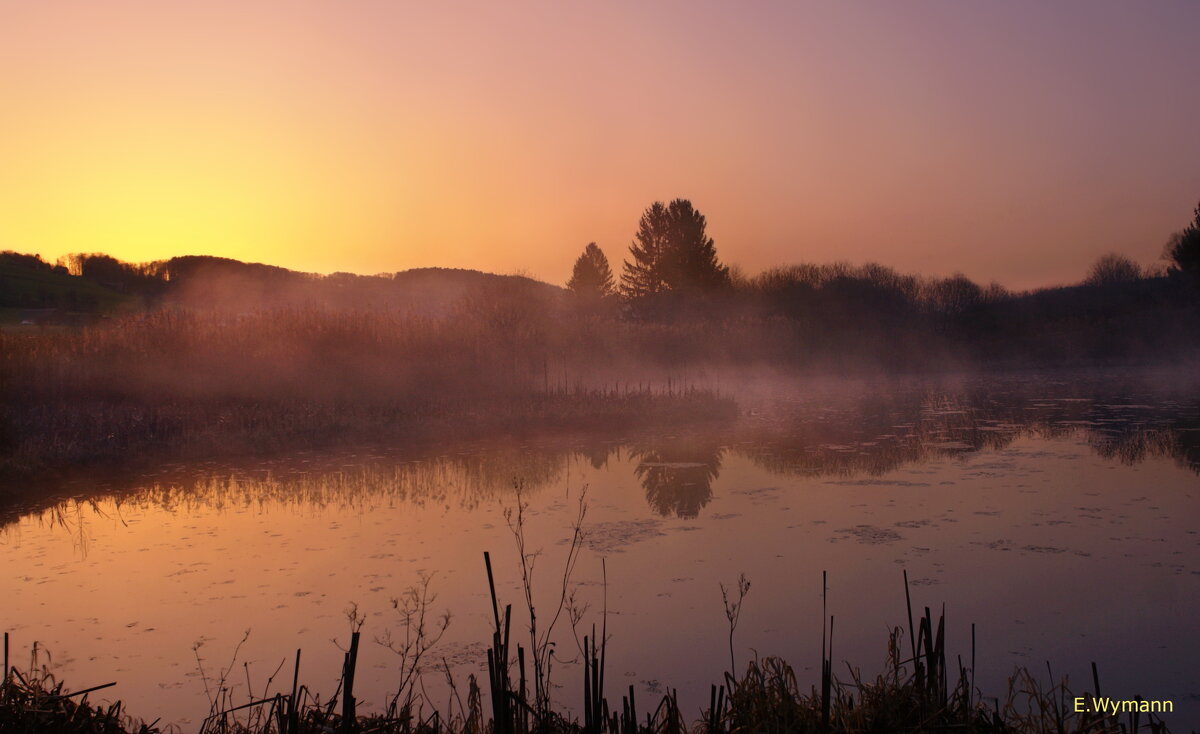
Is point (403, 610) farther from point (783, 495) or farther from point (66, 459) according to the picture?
point (66, 459)

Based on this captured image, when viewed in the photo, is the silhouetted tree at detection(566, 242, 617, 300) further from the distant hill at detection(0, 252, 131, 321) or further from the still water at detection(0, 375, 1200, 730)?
the still water at detection(0, 375, 1200, 730)

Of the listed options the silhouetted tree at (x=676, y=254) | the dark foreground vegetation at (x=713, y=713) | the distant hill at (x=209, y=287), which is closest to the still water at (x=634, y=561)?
the dark foreground vegetation at (x=713, y=713)

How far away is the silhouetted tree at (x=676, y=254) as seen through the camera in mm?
55594

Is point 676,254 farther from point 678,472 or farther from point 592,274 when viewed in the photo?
point 678,472

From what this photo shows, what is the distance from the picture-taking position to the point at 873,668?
16.1 ft

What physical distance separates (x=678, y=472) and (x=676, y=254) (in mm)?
44945

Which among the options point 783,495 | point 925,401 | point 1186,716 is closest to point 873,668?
point 1186,716

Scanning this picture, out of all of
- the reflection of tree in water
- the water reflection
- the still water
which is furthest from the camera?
the water reflection

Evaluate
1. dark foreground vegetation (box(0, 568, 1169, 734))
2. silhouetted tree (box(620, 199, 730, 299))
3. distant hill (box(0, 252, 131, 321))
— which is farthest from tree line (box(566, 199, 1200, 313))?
dark foreground vegetation (box(0, 568, 1169, 734))

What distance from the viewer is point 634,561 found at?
735 centimetres

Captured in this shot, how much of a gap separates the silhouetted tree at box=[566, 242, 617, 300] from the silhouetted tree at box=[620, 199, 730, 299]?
755 cm

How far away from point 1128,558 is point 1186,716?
10.6ft

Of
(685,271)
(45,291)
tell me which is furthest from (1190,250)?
(45,291)

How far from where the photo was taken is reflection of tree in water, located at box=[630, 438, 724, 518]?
9.75 metres
